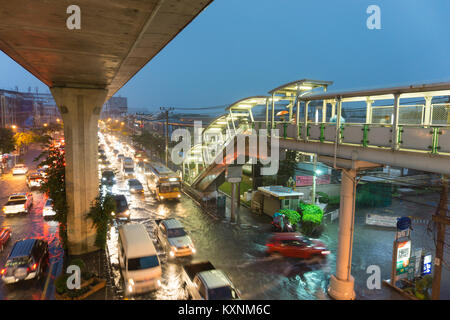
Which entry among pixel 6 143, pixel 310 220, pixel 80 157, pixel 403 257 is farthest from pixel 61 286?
pixel 6 143

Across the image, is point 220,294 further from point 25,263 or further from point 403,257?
point 25,263

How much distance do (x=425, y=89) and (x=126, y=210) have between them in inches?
771

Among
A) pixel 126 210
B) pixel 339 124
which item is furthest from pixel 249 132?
pixel 126 210

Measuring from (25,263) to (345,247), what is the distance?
43.9ft

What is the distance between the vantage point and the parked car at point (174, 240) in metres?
15.6

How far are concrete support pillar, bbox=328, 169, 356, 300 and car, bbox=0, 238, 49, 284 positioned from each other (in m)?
12.7

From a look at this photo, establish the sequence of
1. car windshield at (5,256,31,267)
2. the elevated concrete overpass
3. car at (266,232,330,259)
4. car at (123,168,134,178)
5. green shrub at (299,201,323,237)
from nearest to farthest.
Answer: the elevated concrete overpass → car windshield at (5,256,31,267) → car at (266,232,330,259) → green shrub at (299,201,323,237) → car at (123,168,134,178)

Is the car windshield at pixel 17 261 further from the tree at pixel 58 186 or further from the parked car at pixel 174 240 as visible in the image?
the parked car at pixel 174 240

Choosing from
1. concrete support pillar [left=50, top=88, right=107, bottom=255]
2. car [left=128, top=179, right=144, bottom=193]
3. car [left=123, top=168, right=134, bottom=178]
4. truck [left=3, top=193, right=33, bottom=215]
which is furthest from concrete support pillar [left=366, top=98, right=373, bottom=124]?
car [left=123, top=168, right=134, bottom=178]

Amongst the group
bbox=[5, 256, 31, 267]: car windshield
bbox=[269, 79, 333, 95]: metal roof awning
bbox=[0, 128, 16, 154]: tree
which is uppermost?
bbox=[269, 79, 333, 95]: metal roof awning

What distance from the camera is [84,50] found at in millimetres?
8328

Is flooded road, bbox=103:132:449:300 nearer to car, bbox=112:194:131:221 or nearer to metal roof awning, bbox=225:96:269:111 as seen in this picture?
car, bbox=112:194:131:221

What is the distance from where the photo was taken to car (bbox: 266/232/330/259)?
51.8ft

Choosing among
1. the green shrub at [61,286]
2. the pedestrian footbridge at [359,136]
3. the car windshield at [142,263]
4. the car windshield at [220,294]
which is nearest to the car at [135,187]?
the pedestrian footbridge at [359,136]
